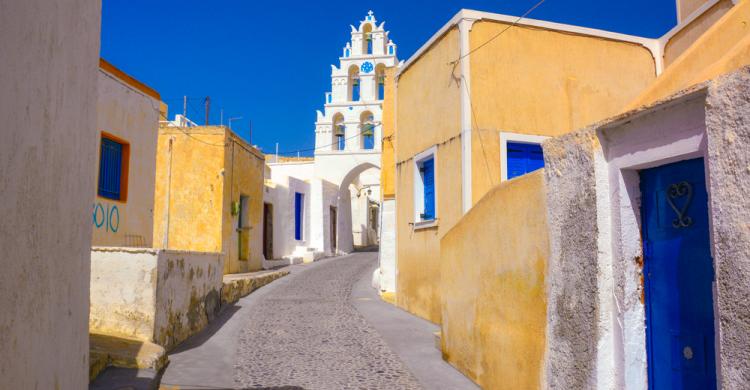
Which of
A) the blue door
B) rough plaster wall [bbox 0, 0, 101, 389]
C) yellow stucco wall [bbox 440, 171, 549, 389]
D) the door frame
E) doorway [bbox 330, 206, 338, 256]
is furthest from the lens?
doorway [bbox 330, 206, 338, 256]

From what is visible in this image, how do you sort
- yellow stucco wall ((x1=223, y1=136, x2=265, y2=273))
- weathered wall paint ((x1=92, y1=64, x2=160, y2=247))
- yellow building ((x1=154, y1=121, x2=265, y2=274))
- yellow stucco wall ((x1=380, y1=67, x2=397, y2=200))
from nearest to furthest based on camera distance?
weathered wall paint ((x1=92, y1=64, x2=160, y2=247)), yellow stucco wall ((x1=380, y1=67, x2=397, y2=200)), yellow building ((x1=154, y1=121, x2=265, y2=274)), yellow stucco wall ((x1=223, y1=136, x2=265, y2=273))

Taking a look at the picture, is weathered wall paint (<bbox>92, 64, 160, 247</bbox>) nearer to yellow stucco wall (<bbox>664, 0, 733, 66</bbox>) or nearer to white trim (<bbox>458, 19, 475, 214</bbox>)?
white trim (<bbox>458, 19, 475, 214</bbox>)

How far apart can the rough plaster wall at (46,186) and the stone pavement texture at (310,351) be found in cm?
254

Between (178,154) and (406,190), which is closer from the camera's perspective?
(406,190)

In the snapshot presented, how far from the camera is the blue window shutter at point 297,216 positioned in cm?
2481

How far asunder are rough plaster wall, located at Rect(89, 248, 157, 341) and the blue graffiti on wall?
3.24 meters

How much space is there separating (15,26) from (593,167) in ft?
10.8

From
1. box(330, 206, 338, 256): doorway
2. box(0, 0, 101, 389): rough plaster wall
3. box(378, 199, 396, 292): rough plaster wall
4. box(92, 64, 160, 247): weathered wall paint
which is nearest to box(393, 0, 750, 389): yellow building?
box(378, 199, 396, 292): rough plaster wall

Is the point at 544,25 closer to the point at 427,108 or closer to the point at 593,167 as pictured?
the point at 427,108

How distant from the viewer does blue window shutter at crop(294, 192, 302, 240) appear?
24.8m

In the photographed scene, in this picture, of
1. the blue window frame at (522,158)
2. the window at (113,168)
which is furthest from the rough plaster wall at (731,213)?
the window at (113,168)

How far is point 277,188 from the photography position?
23.2 metres

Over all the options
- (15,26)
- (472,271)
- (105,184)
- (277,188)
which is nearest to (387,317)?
(472,271)

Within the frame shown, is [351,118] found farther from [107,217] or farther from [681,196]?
[681,196]
